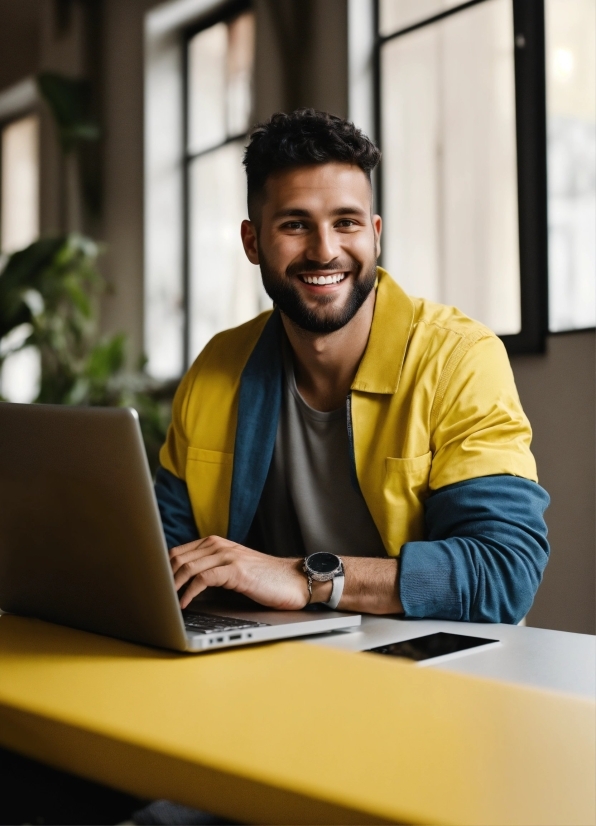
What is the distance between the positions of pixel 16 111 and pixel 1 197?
625 millimetres

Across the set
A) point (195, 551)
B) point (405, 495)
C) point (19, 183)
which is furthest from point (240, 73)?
point (195, 551)

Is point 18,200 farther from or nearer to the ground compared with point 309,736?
farther from the ground

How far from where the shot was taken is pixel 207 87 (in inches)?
178

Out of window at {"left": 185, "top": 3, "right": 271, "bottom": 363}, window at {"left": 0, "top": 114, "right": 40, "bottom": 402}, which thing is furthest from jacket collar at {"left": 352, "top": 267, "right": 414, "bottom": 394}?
window at {"left": 0, "top": 114, "right": 40, "bottom": 402}

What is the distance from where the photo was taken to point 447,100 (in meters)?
3.03

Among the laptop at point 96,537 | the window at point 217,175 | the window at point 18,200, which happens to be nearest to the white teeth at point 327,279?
the laptop at point 96,537

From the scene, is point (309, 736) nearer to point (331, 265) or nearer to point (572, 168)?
point (331, 265)

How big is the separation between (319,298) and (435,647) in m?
0.86

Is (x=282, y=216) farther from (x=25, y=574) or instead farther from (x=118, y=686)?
(x=118, y=686)

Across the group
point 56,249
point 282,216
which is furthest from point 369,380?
point 56,249

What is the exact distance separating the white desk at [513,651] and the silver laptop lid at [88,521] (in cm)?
22

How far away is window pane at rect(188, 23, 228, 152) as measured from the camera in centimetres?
441

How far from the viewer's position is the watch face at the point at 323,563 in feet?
3.94

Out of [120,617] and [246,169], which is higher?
[246,169]
